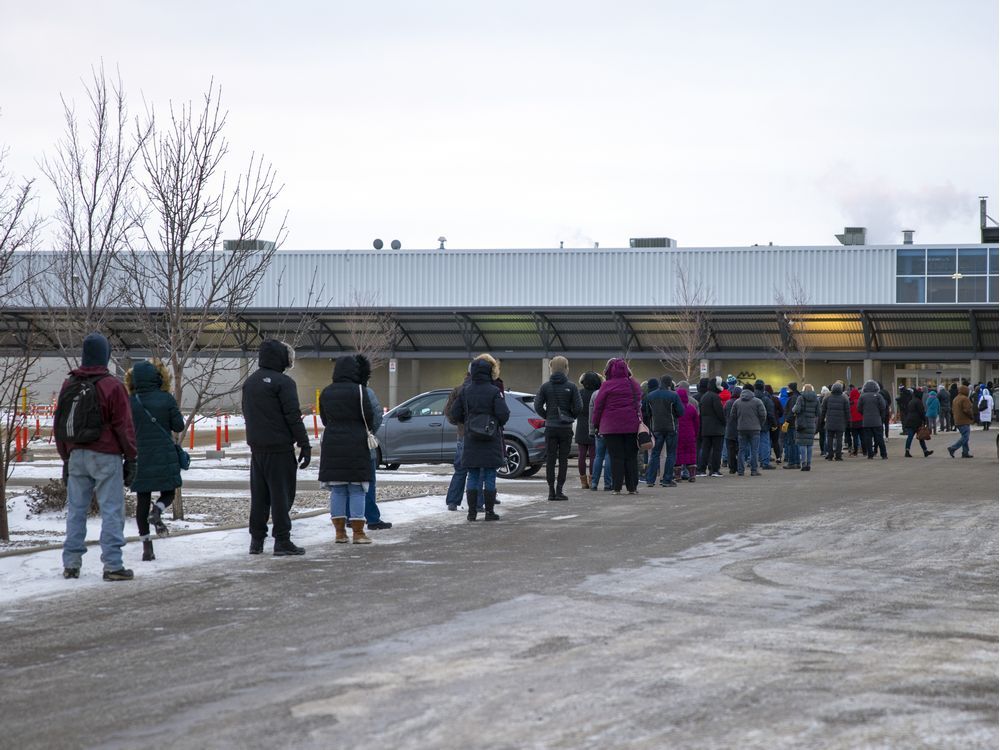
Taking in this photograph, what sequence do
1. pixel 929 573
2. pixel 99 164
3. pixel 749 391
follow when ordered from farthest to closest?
pixel 749 391, pixel 99 164, pixel 929 573

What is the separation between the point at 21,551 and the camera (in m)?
11.3

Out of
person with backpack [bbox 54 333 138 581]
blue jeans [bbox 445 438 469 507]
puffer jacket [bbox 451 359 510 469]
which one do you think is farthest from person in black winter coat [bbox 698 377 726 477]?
person with backpack [bbox 54 333 138 581]

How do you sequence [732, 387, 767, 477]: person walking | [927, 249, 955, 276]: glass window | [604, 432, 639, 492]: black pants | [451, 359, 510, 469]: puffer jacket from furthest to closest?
1. [927, 249, 955, 276]: glass window
2. [732, 387, 767, 477]: person walking
3. [604, 432, 639, 492]: black pants
4. [451, 359, 510, 469]: puffer jacket

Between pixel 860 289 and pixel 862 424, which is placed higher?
pixel 860 289

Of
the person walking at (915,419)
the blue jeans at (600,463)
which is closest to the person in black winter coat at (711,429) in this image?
the blue jeans at (600,463)

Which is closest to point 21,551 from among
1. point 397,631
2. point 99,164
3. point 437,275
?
point 397,631

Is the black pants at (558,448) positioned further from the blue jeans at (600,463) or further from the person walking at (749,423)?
the person walking at (749,423)

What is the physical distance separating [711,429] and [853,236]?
148ft

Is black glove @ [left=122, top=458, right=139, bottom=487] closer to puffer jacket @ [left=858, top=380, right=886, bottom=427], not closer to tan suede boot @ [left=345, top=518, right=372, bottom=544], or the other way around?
tan suede boot @ [left=345, top=518, right=372, bottom=544]

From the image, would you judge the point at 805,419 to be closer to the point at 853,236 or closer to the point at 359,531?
the point at 359,531

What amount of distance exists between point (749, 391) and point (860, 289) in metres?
38.2

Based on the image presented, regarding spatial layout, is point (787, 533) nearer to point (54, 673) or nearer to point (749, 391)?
point (54, 673)

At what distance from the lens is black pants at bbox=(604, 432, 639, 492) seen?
18.3 m

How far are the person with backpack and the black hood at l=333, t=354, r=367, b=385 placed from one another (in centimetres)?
250
